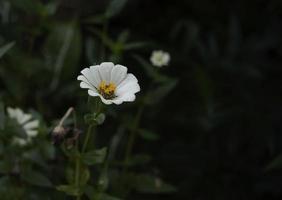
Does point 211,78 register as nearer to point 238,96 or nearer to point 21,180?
point 238,96

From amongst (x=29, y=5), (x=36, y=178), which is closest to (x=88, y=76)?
(x=36, y=178)

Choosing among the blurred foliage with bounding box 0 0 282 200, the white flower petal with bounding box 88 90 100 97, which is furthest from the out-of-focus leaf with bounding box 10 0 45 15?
the white flower petal with bounding box 88 90 100 97

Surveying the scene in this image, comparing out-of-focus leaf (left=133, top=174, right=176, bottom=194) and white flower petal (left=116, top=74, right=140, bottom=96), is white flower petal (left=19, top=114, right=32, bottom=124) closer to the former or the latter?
out-of-focus leaf (left=133, top=174, right=176, bottom=194)

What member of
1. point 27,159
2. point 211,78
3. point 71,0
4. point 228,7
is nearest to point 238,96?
point 211,78

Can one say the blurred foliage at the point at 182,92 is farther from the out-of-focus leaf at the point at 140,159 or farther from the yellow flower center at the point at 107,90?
the yellow flower center at the point at 107,90

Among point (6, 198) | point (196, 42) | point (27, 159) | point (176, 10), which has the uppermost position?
point (176, 10)
